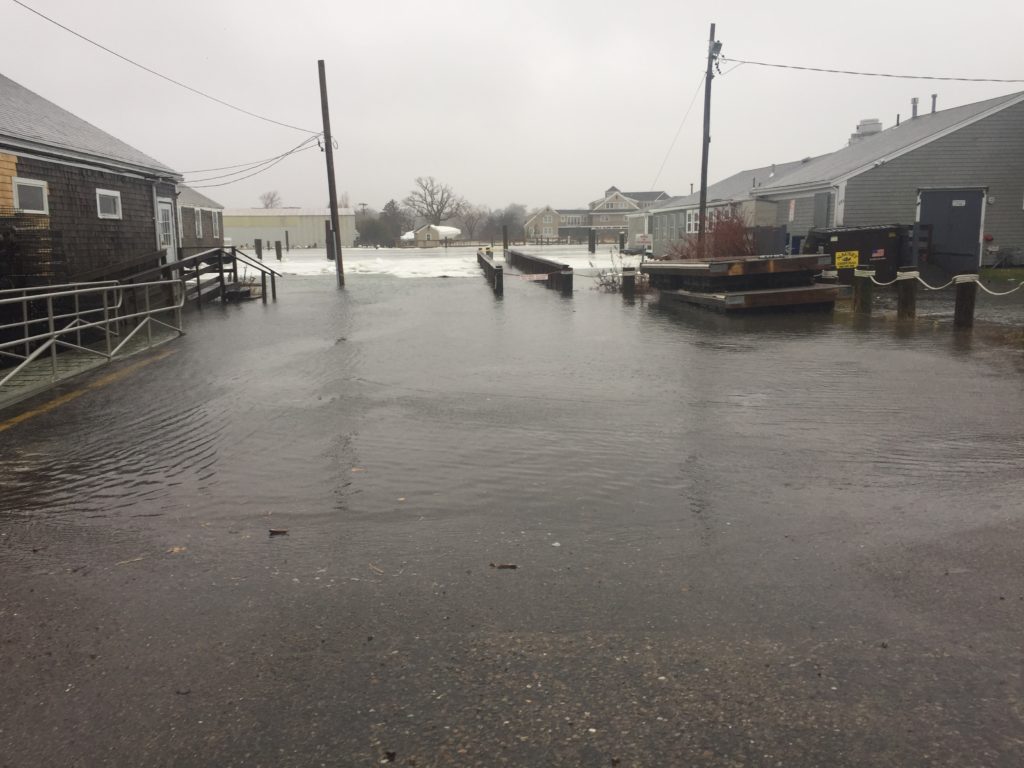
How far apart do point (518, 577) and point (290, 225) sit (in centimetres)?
8852

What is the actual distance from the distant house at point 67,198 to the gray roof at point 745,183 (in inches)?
949

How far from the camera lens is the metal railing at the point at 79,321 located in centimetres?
1084

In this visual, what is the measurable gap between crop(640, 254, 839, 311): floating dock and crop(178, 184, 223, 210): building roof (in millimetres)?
37042

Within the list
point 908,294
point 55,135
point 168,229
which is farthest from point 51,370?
point 168,229

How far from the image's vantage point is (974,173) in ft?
87.1

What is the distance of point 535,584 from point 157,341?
37.3 ft

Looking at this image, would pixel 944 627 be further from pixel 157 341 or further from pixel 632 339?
pixel 157 341

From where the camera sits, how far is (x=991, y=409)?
25.4 ft

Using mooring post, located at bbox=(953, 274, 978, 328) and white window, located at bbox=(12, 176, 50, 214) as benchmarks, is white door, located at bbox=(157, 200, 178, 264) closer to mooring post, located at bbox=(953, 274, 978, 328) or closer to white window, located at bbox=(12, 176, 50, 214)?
white window, located at bbox=(12, 176, 50, 214)

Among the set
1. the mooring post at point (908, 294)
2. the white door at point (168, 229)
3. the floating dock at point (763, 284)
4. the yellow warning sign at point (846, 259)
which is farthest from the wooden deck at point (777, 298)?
the white door at point (168, 229)

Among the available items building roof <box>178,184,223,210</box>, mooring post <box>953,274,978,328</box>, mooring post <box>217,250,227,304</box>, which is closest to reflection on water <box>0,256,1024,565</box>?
mooring post <box>953,274,978,328</box>

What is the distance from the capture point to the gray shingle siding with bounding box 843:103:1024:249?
2650 centimetres

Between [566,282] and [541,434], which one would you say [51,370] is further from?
[566,282]

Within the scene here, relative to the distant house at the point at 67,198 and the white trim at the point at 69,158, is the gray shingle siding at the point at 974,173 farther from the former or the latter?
the distant house at the point at 67,198
